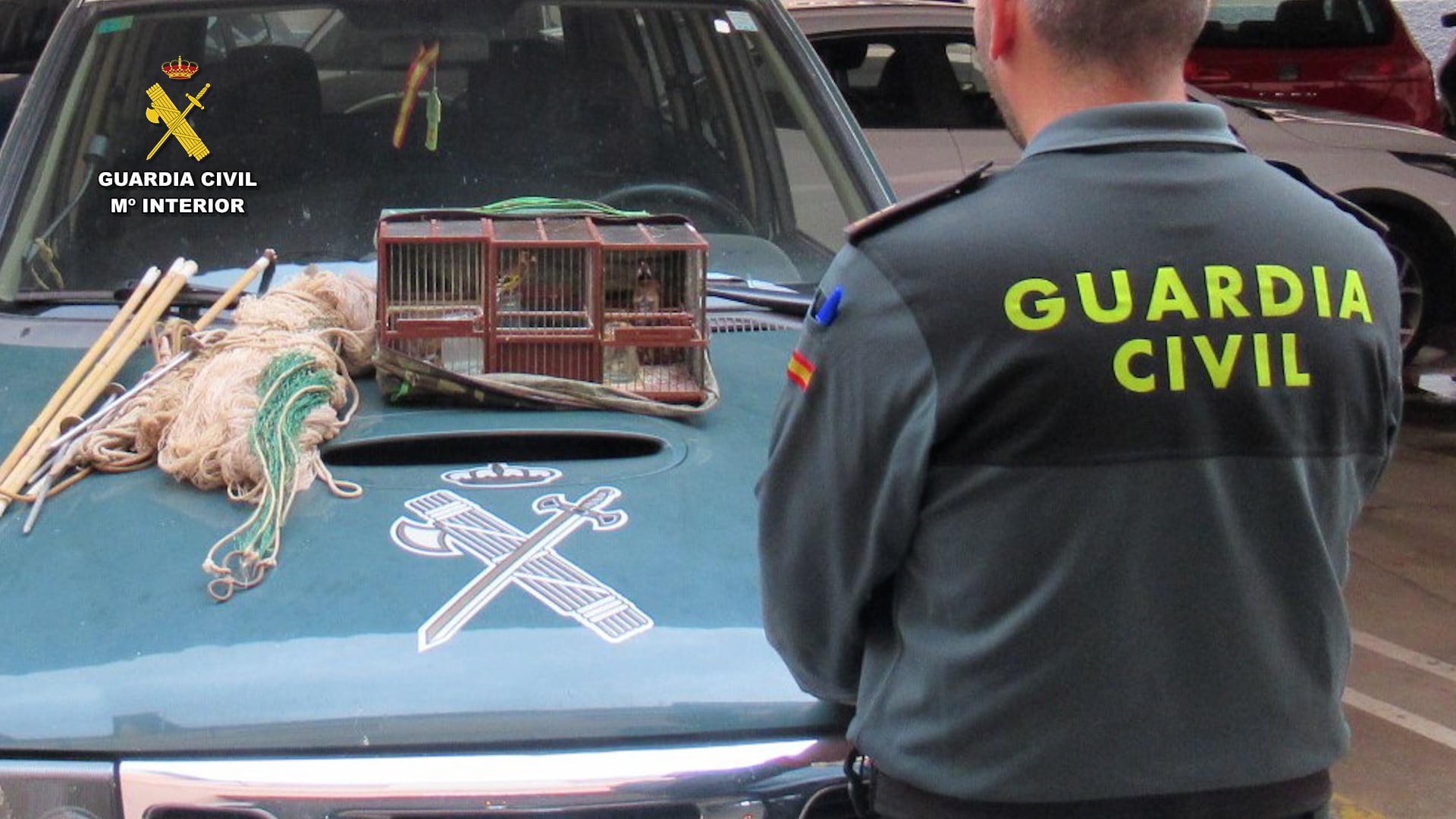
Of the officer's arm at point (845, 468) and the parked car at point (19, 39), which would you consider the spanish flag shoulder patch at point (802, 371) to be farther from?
the parked car at point (19, 39)

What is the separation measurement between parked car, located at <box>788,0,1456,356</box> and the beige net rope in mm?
4676

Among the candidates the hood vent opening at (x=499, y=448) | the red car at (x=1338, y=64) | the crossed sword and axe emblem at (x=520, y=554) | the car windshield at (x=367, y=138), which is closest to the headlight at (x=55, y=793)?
the crossed sword and axe emblem at (x=520, y=554)

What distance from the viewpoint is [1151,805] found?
1.53 m

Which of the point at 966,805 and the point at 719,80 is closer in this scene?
the point at 966,805

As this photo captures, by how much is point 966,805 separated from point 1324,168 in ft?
23.5

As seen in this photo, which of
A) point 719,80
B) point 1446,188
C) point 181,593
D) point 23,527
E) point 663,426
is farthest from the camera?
point 1446,188

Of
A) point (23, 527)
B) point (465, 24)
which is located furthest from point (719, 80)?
point (23, 527)

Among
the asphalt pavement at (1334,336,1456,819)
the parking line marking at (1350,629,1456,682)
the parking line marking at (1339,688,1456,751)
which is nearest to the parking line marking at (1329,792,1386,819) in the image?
the asphalt pavement at (1334,336,1456,819)

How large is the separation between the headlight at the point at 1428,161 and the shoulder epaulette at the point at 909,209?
723cm

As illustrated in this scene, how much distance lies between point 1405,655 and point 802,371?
420 centimetres

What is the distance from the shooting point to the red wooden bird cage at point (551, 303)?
8.54ft

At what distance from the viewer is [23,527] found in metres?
2.20

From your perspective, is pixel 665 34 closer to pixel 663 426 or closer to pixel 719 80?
pixel 719 80

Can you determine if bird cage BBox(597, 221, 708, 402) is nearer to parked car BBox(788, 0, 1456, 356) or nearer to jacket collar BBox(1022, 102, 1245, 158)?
jacket collar BBox(1022, 102, 1245, 158)
